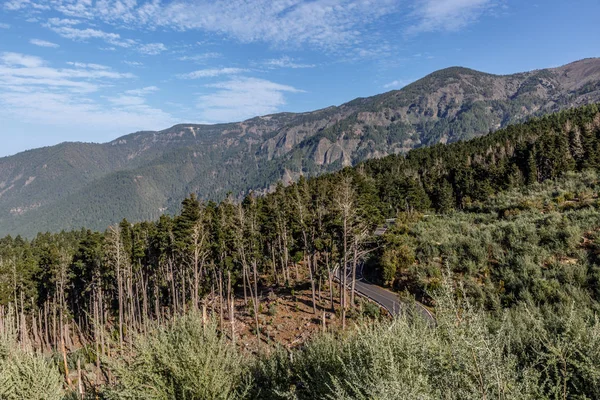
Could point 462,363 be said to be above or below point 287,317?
above

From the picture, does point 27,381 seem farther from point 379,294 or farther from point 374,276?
point 374,276

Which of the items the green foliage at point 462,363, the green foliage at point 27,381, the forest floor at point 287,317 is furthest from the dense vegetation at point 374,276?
the forest floor at point 287,317

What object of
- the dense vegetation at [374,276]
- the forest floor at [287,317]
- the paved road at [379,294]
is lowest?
the forest floor at [287,317]

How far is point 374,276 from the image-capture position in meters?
43.2

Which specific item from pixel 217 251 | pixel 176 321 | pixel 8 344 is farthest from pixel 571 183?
pixel 8 344

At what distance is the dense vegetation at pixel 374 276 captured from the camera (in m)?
7.21

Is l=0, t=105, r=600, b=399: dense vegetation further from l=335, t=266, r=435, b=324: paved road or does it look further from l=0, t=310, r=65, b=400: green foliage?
l=335, t=266, r=435, b=324: paved road

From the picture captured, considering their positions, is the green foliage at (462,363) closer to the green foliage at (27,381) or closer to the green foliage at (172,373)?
the green foliage at (172,373)

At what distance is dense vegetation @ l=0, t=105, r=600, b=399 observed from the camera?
7.21 metres

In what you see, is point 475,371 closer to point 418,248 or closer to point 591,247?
point 591,247

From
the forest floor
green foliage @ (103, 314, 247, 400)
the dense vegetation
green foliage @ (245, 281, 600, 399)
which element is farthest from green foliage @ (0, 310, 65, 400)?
the forest floor

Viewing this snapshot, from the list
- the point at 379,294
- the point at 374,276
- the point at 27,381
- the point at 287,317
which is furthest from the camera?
the point at 374,276

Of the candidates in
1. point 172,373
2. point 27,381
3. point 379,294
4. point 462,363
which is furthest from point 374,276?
point 462,363

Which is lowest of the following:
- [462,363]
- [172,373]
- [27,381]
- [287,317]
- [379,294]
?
[287,317]
